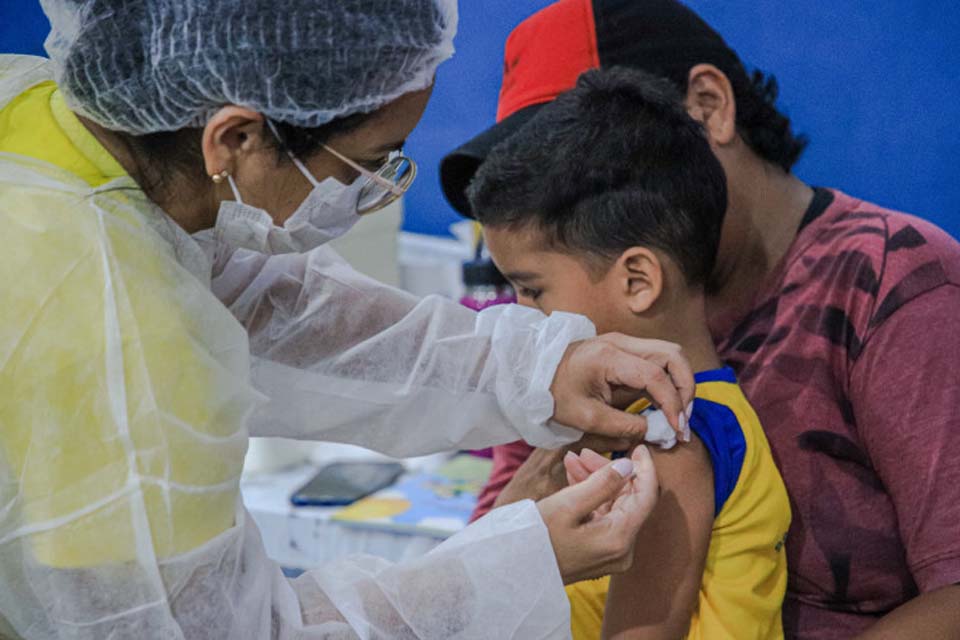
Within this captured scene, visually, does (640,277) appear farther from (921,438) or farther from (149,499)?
(149,499)

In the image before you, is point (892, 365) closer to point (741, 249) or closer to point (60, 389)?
point (741, 249)

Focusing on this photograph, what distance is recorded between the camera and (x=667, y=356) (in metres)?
1.10

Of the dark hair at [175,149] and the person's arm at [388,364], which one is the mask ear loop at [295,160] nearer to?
the dark hair at [175,149]

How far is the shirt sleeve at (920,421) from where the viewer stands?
109cm

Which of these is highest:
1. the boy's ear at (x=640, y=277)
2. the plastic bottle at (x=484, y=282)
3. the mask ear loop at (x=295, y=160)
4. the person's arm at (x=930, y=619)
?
the mask ear loop at (x=295, y=160)

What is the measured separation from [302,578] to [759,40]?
5.73 feet

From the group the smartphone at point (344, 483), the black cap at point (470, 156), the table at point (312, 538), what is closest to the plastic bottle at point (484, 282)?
the smartphone at point (344, 483)

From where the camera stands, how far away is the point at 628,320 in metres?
1.26

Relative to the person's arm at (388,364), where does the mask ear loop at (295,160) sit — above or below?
above

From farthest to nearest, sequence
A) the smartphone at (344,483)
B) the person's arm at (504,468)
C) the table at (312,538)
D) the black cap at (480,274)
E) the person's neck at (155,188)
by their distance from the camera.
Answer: the black cap at (480,274) < the smartphone at (344,483) < the table at (312,538) < the person's arm at (504,468) < the person's neck at (155,188)

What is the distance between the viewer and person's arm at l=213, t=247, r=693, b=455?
124cm

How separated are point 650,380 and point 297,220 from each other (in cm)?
45

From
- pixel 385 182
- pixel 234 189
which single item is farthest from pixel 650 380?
pixel 234 189

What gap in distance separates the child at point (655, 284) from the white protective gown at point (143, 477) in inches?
7.6
